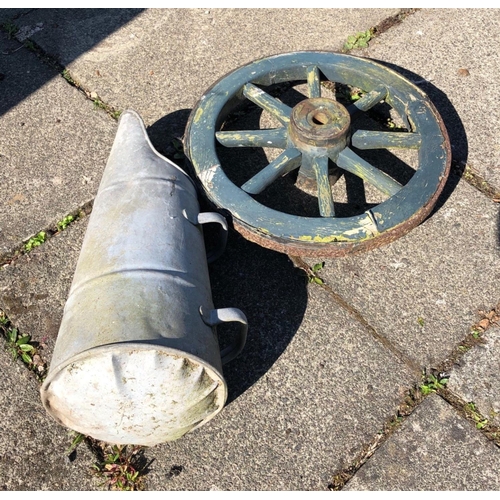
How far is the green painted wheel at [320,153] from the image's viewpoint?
207 cm

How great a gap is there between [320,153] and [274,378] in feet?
2.76

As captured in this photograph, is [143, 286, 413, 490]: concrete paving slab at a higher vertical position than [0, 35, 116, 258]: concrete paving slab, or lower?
lower

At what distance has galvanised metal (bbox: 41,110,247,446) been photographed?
1569 millimetres

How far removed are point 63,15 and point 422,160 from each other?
2.16 m

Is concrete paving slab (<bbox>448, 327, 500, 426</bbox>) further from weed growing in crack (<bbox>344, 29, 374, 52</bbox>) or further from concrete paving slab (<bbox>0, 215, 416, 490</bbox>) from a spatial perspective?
weed growing in crack (<bbox>344, 29, 374, 52</bbox>)

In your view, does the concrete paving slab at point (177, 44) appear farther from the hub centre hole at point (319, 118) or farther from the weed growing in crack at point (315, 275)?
the weed growing in crack at point (315, 275)

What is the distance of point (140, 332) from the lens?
156 cm

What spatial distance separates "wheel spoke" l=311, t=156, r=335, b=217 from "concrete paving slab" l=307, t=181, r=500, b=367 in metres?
0.23

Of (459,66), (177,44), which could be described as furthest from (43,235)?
(459,66)

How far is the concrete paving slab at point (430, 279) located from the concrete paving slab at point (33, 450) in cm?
106

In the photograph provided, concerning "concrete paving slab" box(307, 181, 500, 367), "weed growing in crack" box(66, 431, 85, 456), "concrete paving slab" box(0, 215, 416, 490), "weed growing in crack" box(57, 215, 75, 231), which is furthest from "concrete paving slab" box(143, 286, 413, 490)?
"weed growing in crack" box(57, 215, 75, 231)

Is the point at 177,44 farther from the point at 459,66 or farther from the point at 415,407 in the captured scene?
the point at 415,407

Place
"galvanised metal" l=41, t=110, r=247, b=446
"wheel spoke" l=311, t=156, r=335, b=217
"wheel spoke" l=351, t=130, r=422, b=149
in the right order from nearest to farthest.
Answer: "galvanised metal" l=41, t=110, r=247, b=446 < "wheel spoke" l=311, t=156, r=335, b=217 < "wheel spoke" l=351, t=130, r=422, b=149

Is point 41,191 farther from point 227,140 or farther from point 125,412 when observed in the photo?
point 125,412
